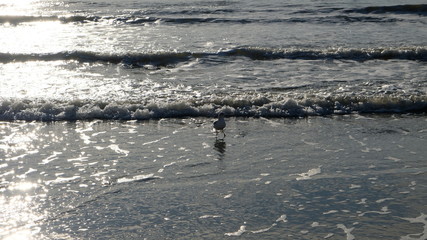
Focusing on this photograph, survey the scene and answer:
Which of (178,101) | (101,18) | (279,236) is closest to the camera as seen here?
(279,236)

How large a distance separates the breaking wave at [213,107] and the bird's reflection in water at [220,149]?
1.58 meters

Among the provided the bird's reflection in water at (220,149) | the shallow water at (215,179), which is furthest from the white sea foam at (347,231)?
the bird's reflection in water at (220,149)

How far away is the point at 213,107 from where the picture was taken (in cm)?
1036

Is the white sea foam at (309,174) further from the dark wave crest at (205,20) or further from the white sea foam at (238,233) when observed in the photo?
the dark wave crest at (205,20)

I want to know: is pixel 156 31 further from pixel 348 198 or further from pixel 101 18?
pixel 348 198

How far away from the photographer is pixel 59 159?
7957 millimetres

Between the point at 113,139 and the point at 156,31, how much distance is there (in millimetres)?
10877

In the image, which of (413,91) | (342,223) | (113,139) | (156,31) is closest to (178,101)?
(113,139)

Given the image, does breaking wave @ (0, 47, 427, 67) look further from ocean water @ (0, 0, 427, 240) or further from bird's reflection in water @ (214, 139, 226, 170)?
bird's reflection in water @ (214, 139, 226, 170)

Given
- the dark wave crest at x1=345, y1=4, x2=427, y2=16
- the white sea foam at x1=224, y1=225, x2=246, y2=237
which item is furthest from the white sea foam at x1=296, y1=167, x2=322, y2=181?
the dark wave crest at x1=345, y1=4, x2=427, y2=16

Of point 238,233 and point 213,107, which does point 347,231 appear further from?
point 213,107

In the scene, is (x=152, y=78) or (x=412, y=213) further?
(x=152, y=78)

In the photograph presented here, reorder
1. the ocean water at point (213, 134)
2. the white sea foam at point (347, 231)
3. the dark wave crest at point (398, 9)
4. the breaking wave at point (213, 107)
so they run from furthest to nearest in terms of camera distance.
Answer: the dark wave crest at point (398, 9) → the breaking wave at point (213, 107) → the ocean water at point (213, 134) → the white sea foam at point (347, 231)

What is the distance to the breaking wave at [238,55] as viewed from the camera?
14594 millimetres
